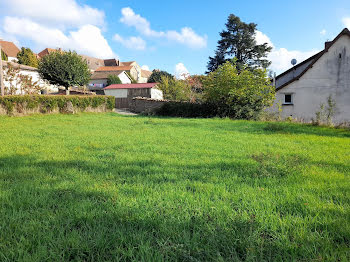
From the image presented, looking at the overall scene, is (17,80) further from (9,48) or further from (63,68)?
(9,48)

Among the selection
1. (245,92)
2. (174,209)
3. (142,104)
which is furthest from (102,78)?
(174,209)

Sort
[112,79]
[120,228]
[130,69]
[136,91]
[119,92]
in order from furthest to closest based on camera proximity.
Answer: [130,69] → [112,79] → [119,92] → [136,91] → [120,228]

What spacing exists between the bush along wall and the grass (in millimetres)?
13200

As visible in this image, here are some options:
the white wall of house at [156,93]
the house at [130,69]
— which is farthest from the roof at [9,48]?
the white wall of house at [156,93]

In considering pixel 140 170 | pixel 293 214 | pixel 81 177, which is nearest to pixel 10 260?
pixel 81 177

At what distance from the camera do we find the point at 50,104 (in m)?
17.0

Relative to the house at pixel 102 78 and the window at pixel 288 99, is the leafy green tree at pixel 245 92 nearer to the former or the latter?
the window at pixel 288 99

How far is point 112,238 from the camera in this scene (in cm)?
183

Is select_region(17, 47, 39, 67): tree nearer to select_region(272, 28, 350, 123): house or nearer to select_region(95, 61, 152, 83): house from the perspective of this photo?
select_region(95, 61, 152, 83): house

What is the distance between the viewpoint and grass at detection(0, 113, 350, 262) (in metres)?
1.68

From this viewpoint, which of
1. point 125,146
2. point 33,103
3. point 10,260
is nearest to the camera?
point 10,260

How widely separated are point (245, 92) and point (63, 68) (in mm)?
24558

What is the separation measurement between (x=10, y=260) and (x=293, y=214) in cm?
248

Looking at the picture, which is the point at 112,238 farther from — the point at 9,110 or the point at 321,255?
the point at 9,110
